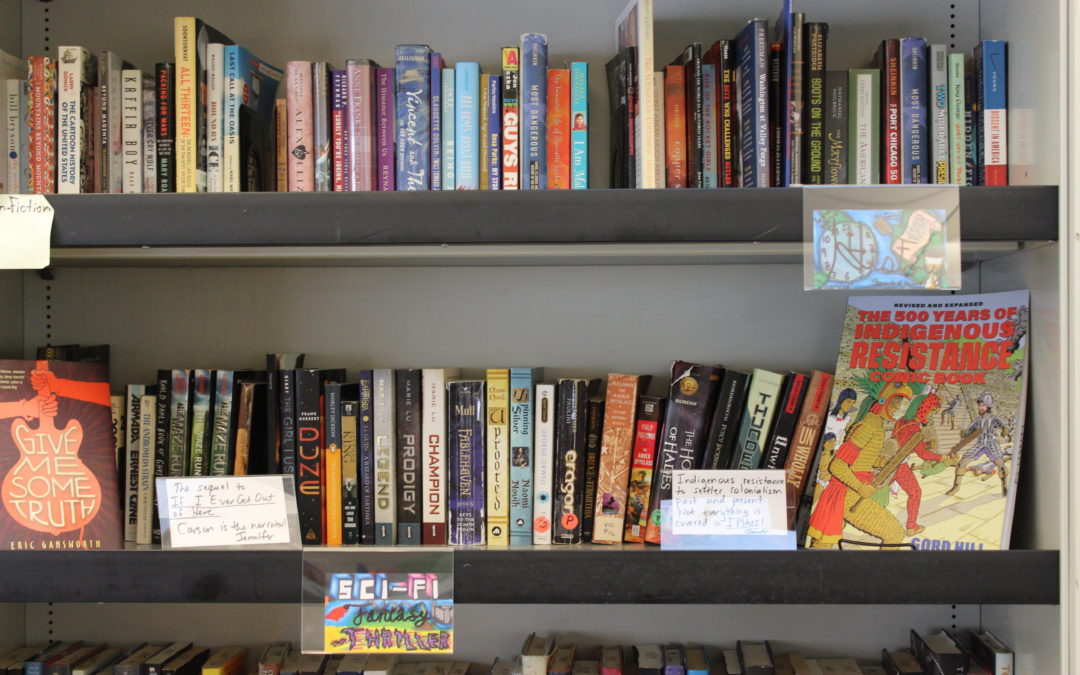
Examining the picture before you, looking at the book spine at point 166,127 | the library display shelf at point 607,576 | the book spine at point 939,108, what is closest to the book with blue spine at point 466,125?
the book spine at point 166,127

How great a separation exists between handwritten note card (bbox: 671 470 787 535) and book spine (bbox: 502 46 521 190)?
18.1 inches

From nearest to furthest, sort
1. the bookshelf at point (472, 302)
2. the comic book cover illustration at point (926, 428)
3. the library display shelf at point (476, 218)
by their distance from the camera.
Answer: the library display shelf at point (476, 218), the comic book cover illustration at point (926, 428), the bookshelf at point (472, 302)

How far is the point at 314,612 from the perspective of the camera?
3.28ft

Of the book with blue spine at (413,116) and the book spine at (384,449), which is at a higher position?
the book with blue spine at (413,116)

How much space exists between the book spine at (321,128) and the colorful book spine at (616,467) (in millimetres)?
515

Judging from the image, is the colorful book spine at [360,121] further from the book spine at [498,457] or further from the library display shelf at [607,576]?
the library display shelf at [607,576]

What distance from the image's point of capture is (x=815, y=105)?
1.11 m

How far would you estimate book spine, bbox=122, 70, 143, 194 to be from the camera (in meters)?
1.14

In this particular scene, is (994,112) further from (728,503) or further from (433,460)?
(433,460)

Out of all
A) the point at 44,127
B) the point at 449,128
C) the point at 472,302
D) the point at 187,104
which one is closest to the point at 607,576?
the point at 472,302

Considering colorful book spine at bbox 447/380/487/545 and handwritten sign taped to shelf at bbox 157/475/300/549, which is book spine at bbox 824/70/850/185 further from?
handwritten sign taped to shelf at bbox 157/475/300/549

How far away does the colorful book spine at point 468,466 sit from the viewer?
3.75 feet

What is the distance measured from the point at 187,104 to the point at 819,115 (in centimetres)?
86

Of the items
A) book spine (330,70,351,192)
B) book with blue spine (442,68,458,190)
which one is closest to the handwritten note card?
book with blue spine (442,68,458,190)
